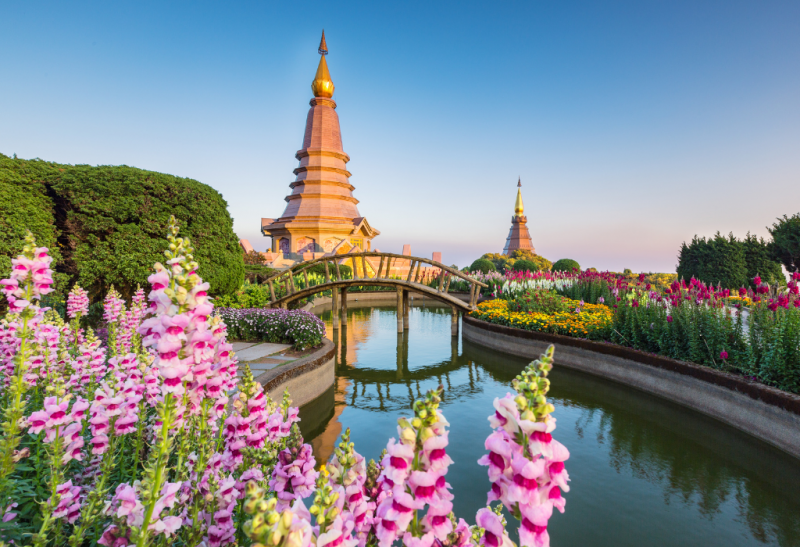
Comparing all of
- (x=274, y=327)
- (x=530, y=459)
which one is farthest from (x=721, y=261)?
(x=530, y=459)

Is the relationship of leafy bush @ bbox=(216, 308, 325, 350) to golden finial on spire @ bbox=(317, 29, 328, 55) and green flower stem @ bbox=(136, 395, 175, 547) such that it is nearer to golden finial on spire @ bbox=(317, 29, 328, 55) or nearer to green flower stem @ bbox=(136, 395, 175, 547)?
green flower stem @ bbox=(136, 395, 175, 547)

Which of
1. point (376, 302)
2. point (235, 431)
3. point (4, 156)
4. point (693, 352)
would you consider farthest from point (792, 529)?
point (376, 302)

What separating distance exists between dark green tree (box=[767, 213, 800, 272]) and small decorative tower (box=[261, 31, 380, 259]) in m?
27.8

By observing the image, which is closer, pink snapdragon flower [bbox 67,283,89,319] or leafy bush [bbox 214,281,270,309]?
pink snapdragon flower [bbox 67,283,89,319]

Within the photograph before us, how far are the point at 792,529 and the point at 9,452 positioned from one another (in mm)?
6437

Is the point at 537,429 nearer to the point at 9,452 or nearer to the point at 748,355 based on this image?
the point at 9,452

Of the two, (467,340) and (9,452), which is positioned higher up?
(9,452)

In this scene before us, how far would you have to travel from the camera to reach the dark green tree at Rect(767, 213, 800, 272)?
19641 mm

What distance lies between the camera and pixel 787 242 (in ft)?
65.1

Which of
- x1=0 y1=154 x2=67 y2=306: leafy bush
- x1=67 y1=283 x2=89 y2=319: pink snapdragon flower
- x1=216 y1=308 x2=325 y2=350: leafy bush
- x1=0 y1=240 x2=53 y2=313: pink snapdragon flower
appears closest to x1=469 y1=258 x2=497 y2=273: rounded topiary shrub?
x1=216 y1=308 x2=325 y2=350: leafy bush

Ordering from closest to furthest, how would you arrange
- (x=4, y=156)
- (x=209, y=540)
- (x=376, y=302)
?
(x=209, y=540) → (x=4, y=156) → (x=376, y=302)

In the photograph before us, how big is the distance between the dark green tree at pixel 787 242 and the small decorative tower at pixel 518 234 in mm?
34377

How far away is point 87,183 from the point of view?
9367 millimetres

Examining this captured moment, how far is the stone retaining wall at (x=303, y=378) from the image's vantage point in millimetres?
5918
